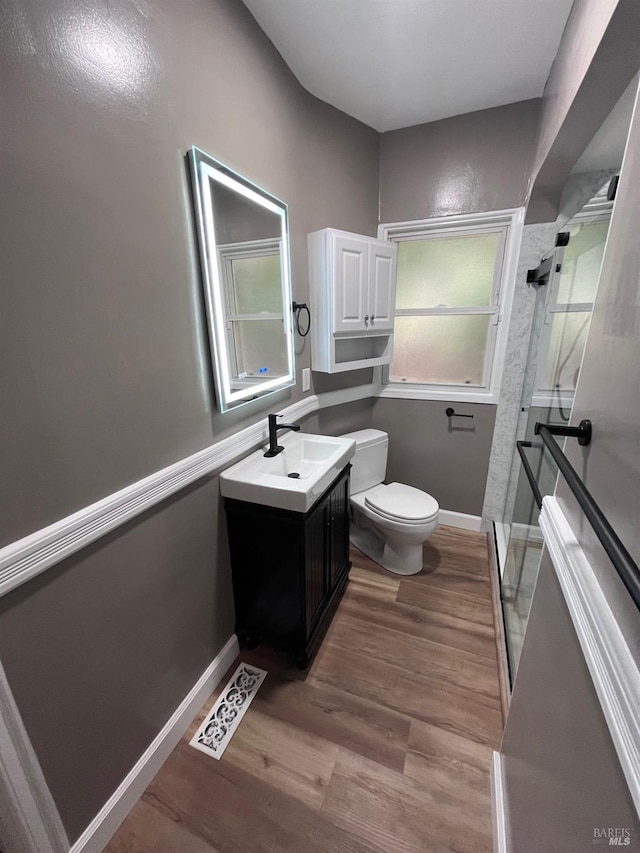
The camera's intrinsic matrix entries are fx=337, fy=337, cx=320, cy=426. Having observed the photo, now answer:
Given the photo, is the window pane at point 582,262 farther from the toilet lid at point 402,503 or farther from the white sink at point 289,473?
the toilet lid at point 402,503

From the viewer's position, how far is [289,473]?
5.12 feet

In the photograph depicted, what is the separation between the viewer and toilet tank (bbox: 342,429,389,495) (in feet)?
7.14

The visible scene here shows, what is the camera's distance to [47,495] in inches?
30.0

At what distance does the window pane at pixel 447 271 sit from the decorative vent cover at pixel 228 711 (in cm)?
234

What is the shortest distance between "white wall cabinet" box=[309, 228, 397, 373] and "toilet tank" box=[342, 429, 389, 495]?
0.48 metres

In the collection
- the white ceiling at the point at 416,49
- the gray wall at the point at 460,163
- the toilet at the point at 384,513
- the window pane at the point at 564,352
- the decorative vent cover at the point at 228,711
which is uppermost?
the white ceiling at the point at 416,49

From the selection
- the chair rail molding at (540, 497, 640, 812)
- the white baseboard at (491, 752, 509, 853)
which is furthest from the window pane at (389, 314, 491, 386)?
the white baseboard at (491, 752, 509, 853)

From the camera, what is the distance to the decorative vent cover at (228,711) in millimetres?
1226

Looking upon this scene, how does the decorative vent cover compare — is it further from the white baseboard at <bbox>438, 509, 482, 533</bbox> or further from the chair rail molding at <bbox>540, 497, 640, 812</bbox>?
the white baseboard at <bbox>438, 509, 482, 533</bbox>

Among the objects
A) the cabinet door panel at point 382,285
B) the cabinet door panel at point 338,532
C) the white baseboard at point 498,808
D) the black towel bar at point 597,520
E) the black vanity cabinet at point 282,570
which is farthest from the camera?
the cabinet door panel at point 382,285

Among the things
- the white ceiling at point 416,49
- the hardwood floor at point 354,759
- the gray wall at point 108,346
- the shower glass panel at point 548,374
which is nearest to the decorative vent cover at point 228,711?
the hardwood floor at point 354,759

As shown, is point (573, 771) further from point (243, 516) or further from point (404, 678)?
point (243, 516)

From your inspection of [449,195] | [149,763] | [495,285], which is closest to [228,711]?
[149,763]

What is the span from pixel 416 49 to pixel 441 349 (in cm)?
149
